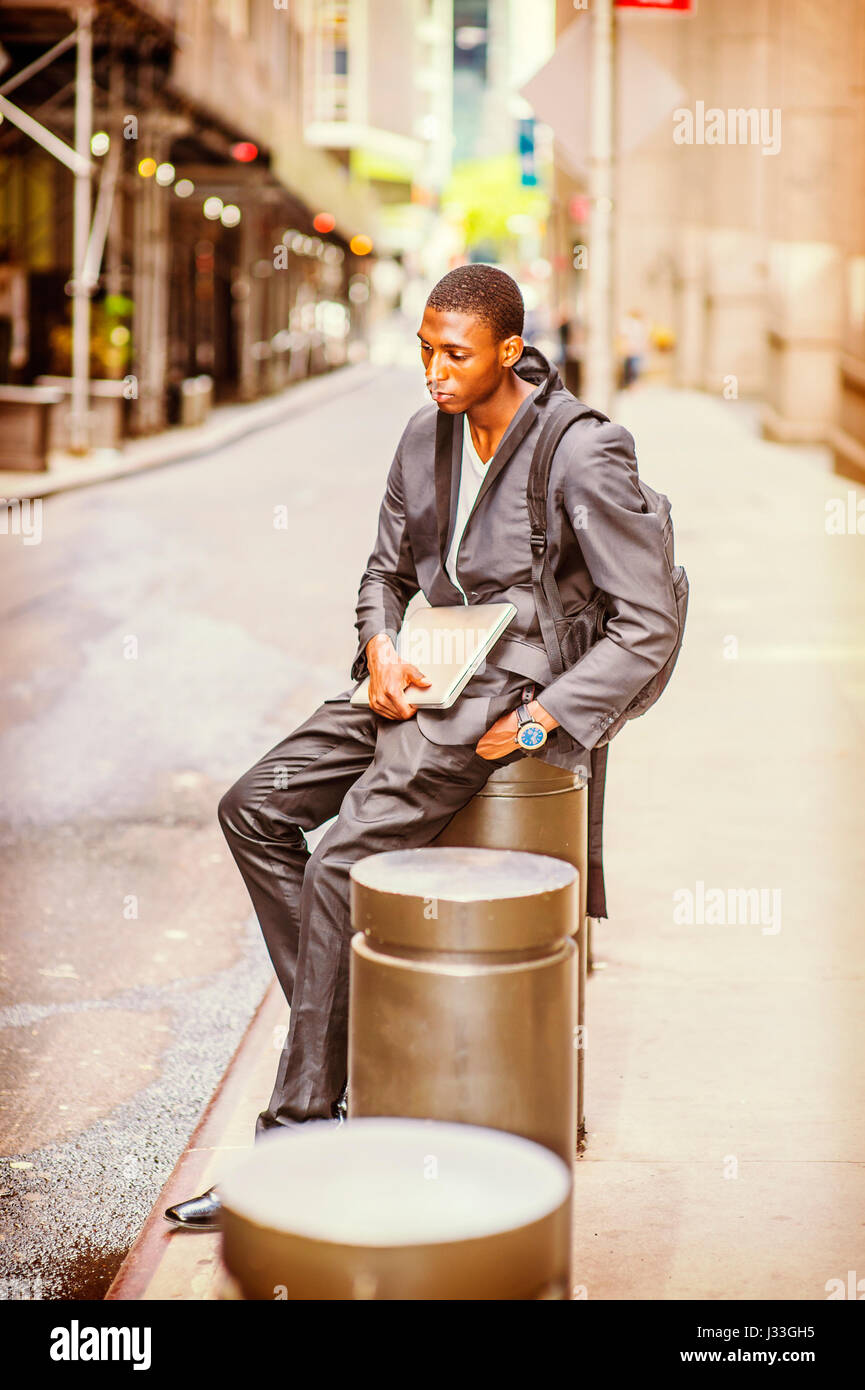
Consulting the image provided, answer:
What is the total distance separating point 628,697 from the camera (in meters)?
3.86

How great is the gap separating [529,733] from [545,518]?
469mm

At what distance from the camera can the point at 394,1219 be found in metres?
2.49

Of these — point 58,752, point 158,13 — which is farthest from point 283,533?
point 158,13

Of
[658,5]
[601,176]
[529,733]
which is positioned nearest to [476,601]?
[529,733]

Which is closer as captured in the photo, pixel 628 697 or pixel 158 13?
pixel 628 697

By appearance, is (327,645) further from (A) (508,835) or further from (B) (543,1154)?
(B) (543,1154)

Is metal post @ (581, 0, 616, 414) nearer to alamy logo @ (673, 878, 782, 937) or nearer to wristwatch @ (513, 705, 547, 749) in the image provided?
alamy logo @ (673, 878, 782, 937)

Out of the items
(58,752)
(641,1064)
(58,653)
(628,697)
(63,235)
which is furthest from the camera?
(63,235)

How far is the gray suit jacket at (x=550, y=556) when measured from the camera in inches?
150

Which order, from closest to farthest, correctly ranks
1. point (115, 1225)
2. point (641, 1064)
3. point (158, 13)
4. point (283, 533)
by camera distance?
point (115, 1225) → point (641, 1064) → point (283, 533) → point (158, 13)

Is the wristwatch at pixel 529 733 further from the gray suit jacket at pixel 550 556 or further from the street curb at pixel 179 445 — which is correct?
the street curb at pixel 179 445

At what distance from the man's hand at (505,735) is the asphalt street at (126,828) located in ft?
4.55

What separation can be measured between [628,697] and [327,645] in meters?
8.12
